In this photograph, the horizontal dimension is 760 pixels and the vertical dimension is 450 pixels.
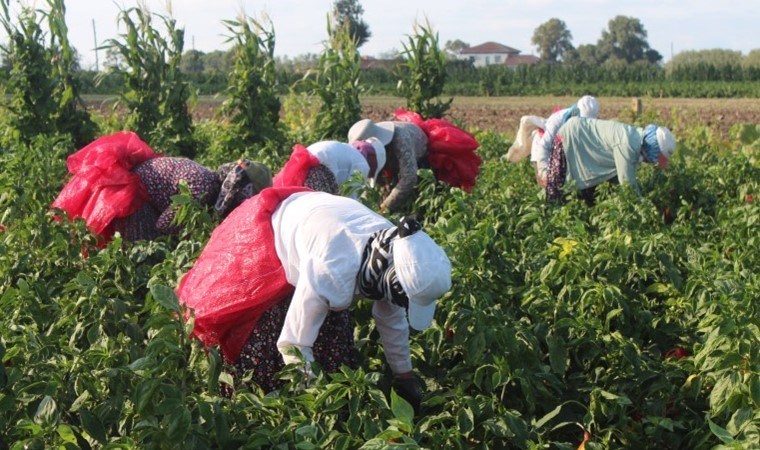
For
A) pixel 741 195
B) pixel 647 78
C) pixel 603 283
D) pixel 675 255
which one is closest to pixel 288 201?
pixel 603 283

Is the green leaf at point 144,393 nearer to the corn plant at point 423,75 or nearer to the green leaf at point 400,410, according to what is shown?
the green leaf at point 400,410

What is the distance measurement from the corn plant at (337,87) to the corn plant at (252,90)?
1.26ft

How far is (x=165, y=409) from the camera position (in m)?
2.04

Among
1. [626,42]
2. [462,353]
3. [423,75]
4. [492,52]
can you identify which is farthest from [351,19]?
[492,52]

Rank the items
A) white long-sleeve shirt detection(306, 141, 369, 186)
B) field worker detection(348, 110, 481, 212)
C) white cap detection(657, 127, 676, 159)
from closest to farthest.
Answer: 1. white long-sleeve shirt detection(306, 141, 369, 186)
2. field worker detection(348, 110, 481, 212)
3. white cap detection(657, 127, 676, 159)

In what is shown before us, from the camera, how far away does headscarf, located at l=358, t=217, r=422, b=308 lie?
250 centimetres

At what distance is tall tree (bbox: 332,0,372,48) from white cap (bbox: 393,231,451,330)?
6.39 meters

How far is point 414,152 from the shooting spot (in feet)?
17.9

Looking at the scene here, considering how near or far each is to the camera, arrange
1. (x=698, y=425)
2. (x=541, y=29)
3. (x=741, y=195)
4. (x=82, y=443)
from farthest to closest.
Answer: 1. (x=541, y=29)
2. (x=741, y=195)
3. (x=698, y=425)
4. (x=82, y=443)

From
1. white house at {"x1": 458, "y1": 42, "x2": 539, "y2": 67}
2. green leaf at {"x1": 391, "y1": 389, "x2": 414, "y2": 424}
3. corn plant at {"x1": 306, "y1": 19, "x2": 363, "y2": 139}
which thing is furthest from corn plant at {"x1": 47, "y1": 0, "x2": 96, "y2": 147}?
white house at {"x1": 458, "y1": 42, "x2": 539, "y2": 67}

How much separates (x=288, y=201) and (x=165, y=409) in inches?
41.2

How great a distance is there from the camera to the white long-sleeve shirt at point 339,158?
4.24 meters

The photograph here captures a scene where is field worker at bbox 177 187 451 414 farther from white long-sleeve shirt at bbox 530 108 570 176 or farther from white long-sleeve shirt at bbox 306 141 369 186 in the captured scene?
white long-sleeve shirt at bbox 530 108 570 176

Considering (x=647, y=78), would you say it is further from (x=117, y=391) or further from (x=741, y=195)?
(x=117, y=391)
